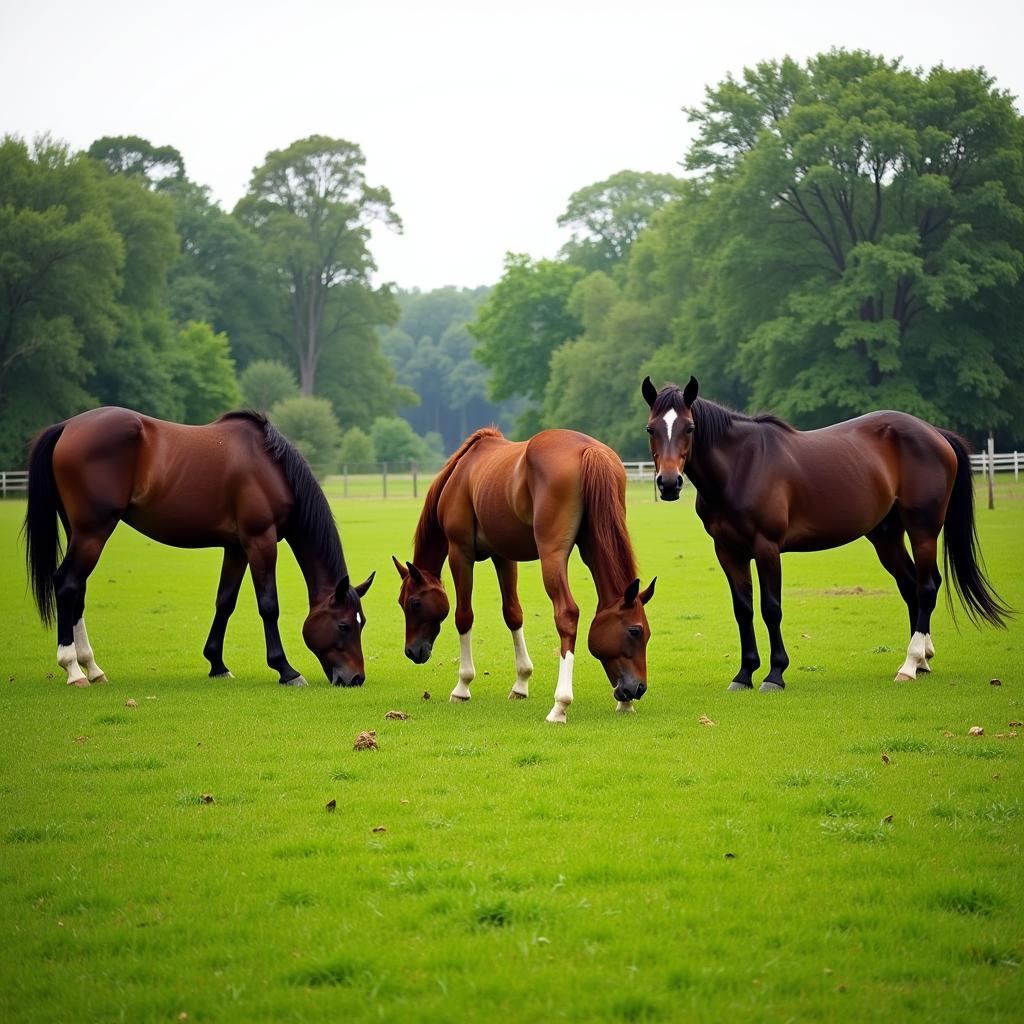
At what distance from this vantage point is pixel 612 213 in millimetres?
101125

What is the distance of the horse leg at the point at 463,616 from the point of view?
32.2 feet

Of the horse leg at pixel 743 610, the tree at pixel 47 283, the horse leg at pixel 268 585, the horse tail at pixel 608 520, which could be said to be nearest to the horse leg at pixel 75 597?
the horse leg at pixel 268 585

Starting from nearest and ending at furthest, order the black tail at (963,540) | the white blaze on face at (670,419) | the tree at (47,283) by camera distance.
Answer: the white blaze on face at (670,419)
the black tail at (963,540)
the tree at (47,283)

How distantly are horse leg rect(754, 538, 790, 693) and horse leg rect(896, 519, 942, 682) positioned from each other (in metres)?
1.16

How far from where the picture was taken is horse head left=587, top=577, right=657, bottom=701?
8.70m

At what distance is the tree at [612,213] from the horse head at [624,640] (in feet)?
305

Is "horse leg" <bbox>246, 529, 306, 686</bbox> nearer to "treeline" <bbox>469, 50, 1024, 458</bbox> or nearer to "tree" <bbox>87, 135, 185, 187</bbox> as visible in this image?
"treeline" <bbox>469, 50, 1024, 458</bbox>

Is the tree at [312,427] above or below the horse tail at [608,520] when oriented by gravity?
above

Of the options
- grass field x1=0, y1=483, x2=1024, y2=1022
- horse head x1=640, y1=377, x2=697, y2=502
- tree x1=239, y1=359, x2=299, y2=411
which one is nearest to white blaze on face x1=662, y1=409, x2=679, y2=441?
horse head x1=640, y1=377, x2=697, y2=502

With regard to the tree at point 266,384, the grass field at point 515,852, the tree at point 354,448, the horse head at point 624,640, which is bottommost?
the grass field at point 515,852

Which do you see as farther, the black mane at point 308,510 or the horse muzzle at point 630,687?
the black mane at point 308,510

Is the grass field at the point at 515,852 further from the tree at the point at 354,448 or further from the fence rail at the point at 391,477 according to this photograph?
the tree at the point at 354,448

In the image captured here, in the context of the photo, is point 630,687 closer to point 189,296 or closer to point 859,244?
point 859,244

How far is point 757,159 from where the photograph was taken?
2176 inches
